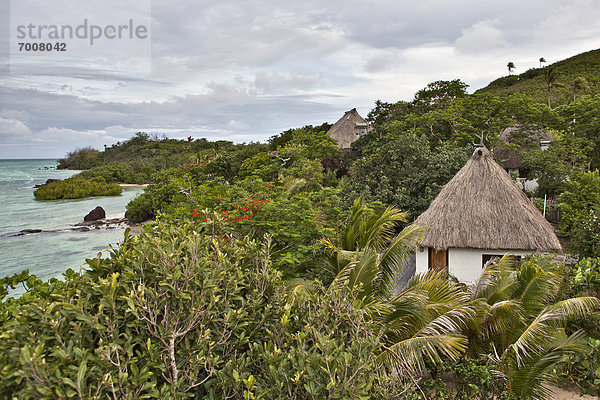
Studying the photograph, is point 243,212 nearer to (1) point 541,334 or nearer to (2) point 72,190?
(1) point 541,334

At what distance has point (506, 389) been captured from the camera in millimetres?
5066

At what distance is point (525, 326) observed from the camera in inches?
224

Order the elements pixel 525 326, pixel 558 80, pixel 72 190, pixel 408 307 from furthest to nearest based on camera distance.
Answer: pixel 558 80
pixel 72 190
pixel 525 326
pixel 408 307

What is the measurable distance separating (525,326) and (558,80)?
4875cm

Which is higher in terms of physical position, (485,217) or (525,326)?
(485,217)

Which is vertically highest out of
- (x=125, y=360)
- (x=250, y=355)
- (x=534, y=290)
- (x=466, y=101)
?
(x=466, y=101)

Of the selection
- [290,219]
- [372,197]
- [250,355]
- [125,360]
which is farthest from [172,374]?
[372,197]

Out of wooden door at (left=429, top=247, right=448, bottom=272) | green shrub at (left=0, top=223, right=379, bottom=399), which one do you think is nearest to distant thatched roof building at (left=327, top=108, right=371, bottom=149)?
wooden door at (left=429, top=247, right=448, bottom=272)

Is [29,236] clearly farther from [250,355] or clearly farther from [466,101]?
[466,101]

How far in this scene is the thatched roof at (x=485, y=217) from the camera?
9727 millimetres

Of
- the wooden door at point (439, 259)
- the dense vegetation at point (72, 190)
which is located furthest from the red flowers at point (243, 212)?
the dense vegetation at point (72, 190)

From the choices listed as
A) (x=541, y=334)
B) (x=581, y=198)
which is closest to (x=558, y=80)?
(x=581, y=198)

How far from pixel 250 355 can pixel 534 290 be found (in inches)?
206

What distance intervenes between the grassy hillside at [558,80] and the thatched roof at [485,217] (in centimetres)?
2957
